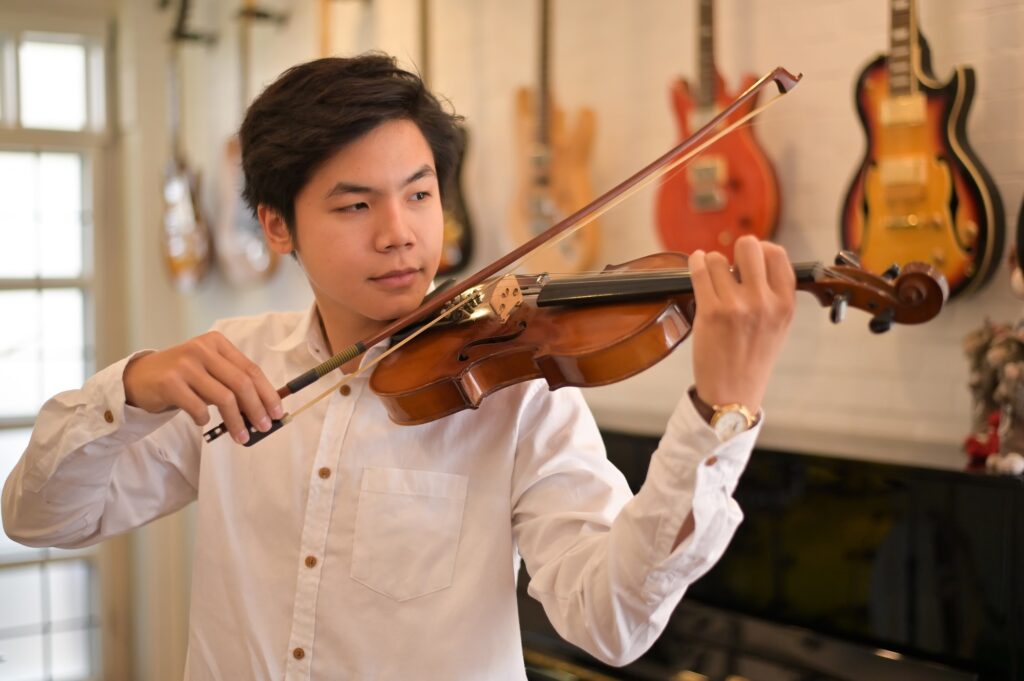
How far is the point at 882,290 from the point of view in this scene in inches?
41.1

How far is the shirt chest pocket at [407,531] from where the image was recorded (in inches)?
54.3

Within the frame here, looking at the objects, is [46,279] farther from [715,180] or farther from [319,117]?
[319,117]

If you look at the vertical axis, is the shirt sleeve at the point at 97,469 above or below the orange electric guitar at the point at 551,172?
below

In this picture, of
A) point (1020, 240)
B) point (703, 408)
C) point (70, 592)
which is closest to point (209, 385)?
point (703, 408)

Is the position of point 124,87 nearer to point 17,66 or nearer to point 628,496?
point 17,66

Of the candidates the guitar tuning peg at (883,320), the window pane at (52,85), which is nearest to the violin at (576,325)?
the guitar tuning peg at (883,320)

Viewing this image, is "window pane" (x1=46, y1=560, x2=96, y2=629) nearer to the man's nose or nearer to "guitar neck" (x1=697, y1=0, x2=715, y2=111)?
"guitar neck" (x1=697, y1=0, x2=715, y2=111)

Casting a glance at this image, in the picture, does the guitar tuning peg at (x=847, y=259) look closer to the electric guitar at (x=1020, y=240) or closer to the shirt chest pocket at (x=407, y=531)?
the shirt chest pocket at (x=407, y=531)

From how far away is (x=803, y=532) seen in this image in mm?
2080

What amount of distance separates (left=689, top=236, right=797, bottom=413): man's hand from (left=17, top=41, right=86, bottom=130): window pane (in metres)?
4.77

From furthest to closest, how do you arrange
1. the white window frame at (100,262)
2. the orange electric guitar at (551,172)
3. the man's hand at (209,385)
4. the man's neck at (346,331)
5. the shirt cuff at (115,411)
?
the white window frame at (100,262), the orange electric guitar at (551,172), the man's neck at (346,331), the shirt cuff at (115,411), the man's hand at (209,385)

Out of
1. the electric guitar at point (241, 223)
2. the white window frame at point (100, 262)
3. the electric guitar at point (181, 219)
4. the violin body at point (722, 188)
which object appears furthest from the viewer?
the white window frame at point (100, 262)

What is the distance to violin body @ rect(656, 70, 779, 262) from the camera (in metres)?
2.42

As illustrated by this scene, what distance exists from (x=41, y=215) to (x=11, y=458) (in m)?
1.17
